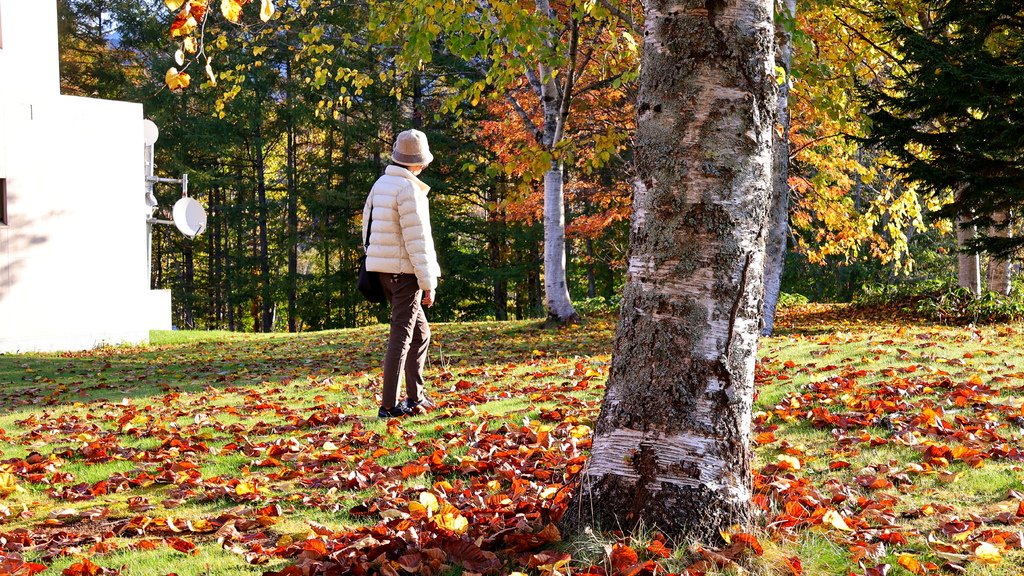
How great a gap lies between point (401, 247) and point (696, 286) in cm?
328

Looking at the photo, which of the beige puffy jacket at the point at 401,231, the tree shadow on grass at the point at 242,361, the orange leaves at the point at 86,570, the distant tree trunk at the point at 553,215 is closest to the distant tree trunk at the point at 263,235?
the tree shadow on grass at the point at 242,361

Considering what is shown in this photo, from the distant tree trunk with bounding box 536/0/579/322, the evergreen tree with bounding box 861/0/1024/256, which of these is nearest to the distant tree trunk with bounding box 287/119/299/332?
the distant tree trunk with bounding box 536/0/579/322

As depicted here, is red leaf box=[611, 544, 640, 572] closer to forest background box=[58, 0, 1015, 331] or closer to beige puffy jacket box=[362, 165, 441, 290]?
beige puffy jacket box=[362, 165, 441, 290]

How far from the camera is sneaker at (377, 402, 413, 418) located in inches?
236

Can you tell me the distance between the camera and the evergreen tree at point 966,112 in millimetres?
11023

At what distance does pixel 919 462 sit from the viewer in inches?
162

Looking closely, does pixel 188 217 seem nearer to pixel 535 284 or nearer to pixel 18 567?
pixel 535 284

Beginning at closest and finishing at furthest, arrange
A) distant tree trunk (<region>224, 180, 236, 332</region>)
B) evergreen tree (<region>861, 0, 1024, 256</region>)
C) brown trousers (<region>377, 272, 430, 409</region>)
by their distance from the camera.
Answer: brown trousers (<region>377, 272, 430, 409</region>) < evergreen tree (<region>861, 0, 1024, 256</region>) < distant tree trunk (<region>224, 180, 236, 332</region>)

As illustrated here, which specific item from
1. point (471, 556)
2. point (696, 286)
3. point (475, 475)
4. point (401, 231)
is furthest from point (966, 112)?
point (471, 556)

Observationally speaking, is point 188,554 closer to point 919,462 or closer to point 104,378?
point 919,462

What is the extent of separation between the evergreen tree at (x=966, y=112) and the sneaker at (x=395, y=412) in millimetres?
8884

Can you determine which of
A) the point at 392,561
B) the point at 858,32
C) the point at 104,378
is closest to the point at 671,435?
the point at 392,561

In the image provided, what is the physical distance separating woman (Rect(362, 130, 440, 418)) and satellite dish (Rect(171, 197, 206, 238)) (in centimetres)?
1334

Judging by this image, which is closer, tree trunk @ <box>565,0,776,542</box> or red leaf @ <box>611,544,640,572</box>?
red leaf @ <box>611,544,640,572</box>
